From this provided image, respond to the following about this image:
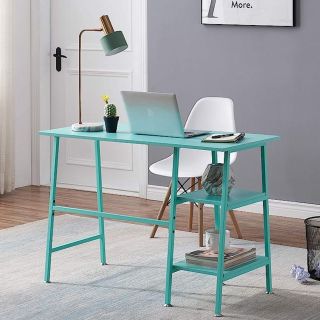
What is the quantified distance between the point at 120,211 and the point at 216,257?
6.98ft

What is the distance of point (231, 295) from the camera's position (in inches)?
175

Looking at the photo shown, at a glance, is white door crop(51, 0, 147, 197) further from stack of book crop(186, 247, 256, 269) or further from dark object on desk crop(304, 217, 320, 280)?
stack of book crop(186, 247, 256, 269)

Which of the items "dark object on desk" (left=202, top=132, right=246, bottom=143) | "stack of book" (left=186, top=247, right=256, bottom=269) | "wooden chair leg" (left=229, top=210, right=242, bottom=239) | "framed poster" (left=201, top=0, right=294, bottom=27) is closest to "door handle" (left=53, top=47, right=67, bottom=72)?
"framed poster" (left=201, top=0, right=294, bottom=27)

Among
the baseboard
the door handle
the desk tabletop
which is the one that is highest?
the door handle

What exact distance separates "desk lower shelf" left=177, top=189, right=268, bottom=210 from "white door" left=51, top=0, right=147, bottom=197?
2367 mm

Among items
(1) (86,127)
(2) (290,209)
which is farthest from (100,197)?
(2) (290,209)

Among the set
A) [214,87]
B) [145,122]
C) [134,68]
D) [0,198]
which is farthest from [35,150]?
[145,122]

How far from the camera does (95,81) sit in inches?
273

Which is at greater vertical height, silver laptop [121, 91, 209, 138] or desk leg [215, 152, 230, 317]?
silver laptop [121, 91, 209, 138]

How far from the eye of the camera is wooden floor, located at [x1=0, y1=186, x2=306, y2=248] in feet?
18.7

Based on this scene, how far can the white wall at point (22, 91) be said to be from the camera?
707cm

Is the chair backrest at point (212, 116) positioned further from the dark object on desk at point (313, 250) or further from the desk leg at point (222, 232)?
the desk leg at point (222, 232)

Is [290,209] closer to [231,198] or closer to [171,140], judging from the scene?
[231,198]

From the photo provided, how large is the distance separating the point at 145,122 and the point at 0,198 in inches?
102
